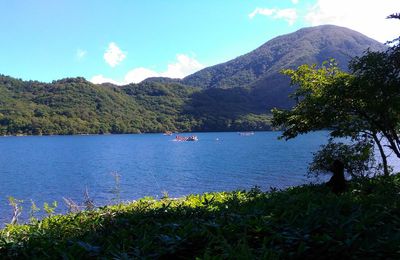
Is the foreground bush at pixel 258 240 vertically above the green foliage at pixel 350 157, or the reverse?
the foreground bush at pixel 258 240

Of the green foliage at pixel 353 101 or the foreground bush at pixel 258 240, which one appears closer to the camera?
the foreground bush at pixel 258 240

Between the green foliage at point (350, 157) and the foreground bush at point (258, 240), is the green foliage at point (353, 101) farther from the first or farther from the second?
the foreground bush at point (258, 240)

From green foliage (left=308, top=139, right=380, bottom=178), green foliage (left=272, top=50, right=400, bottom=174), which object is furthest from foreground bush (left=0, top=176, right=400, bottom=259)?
green foliage (left=308, top=139, right=380, bottom=178)

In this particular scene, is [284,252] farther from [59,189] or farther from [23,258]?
[59,189]

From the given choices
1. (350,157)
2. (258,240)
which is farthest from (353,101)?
(258,240)

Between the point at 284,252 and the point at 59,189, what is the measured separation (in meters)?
54.0

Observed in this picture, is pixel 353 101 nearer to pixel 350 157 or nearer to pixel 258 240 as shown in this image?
pixel 350 157

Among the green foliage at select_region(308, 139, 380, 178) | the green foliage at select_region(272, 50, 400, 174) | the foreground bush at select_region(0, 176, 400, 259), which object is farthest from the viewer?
the green foliage at select_region(308, 139, 380, 178)

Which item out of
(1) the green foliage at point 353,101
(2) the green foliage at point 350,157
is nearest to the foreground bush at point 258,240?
(1) the green foliage at point 353,101

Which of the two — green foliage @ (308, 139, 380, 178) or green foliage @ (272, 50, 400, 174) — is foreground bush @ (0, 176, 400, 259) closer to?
green foliage @ (272, 50, 400, 174)

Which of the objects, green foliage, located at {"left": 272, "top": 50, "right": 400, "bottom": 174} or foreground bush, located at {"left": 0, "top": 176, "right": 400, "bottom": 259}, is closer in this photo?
foreground bush, located at {"left": 0, "top": 176, "right": 400, "bottom": 259}

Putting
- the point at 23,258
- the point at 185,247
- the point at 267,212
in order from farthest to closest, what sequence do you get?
the point at 267,212, the point at 23,258, the point at 185,247

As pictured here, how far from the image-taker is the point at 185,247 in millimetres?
4758

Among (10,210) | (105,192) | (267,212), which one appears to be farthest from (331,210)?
(105,192)
